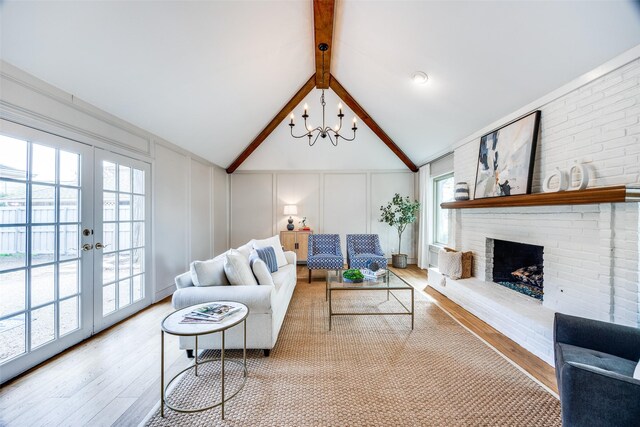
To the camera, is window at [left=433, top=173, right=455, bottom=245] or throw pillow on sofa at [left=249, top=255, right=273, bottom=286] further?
window at [left=433, top=173, right=455, bottom=245]

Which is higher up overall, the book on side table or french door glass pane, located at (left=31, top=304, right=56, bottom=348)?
the book on side table

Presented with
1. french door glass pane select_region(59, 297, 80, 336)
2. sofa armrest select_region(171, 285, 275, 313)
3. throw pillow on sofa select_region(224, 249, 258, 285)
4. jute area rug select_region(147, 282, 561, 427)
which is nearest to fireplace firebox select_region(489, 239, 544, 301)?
jute area rug select_region(147, 282, 561, 427)

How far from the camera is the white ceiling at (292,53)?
190 centimetres

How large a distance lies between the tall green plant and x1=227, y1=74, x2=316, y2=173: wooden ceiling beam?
2.85 meters

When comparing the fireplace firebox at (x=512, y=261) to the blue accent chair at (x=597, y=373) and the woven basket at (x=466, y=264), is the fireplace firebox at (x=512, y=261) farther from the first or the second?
the blue accent chair at (x=597, y=373)

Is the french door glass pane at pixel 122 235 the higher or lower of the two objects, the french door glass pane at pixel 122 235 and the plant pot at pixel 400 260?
the higher

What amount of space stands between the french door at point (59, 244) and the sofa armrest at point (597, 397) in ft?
11.3

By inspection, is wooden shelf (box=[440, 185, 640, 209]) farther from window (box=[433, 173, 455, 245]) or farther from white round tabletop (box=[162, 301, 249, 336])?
white round tabletop (box=[162, 301, 249, 336])

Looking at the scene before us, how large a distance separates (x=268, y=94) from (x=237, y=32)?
1.40 metres

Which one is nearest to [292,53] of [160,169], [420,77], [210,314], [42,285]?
[420,77]

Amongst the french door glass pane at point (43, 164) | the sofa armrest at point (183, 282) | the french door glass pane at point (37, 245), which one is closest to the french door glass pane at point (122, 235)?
the french door glass pane at point (37, 245)

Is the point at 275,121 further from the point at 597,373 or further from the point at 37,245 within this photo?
the point at 597,373

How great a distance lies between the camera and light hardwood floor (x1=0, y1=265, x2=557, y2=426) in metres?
1.58

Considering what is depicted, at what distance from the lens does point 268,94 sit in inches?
162
